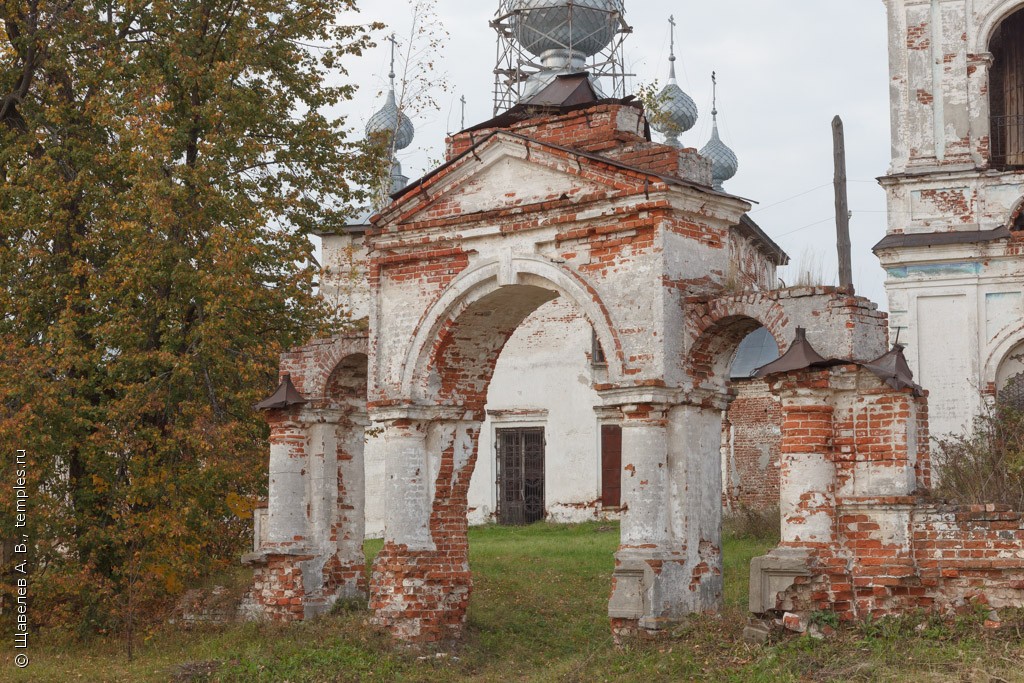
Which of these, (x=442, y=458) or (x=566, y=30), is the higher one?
(x=566, y=30)

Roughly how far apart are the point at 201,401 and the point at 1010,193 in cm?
1170

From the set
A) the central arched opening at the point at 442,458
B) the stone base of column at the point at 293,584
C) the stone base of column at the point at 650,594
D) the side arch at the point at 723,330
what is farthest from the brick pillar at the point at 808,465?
the stone base of column at the point at 293,584

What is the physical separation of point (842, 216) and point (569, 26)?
543 cm

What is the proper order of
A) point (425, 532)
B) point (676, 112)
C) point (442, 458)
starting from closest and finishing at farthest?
1. point (425, 532)
2. point (442, 458)
3. point (676, 112)

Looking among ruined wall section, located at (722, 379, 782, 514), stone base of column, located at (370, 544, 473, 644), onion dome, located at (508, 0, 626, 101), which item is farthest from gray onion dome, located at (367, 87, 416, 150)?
stone base of column, located at (370, 544, 473, 644)

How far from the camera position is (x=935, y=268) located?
59.0 feet

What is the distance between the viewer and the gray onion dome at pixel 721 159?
101 feet

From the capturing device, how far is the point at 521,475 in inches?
952

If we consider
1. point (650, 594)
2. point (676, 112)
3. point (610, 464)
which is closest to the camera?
point (650, 594)

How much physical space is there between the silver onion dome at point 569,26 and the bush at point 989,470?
32.0 feet

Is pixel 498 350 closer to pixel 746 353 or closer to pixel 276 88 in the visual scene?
pixel 276 88

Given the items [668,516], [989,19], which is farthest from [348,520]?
[989,19]

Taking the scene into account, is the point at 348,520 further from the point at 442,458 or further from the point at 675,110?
the point at 675,110

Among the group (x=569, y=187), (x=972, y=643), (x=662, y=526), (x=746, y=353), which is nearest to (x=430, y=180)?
(x=569, y=187)
